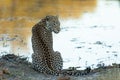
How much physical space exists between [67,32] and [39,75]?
24.2 ft

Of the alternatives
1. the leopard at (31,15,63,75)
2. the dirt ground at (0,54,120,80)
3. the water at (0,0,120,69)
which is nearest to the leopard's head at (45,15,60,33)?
the leopard at (31,15,63,75)

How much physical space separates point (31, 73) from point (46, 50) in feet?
1.53

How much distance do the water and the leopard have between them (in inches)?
55.0

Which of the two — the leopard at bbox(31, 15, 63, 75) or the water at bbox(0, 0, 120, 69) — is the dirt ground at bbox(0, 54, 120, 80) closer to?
the leopard at bbox(31, 15, 63, 75)

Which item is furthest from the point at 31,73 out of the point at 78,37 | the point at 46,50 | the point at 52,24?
the point at 78,37

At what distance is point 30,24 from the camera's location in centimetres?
1759

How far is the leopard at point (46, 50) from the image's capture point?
818cm

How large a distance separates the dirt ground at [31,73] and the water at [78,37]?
1.23 m

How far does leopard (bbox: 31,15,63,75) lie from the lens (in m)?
8.18

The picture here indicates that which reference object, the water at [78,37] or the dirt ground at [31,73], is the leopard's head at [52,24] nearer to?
the dirt ground at [31,73]

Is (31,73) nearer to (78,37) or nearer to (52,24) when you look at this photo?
(52,24)

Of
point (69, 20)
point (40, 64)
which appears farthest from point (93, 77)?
point (69, 20)

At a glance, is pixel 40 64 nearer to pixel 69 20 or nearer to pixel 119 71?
pixel 119 71

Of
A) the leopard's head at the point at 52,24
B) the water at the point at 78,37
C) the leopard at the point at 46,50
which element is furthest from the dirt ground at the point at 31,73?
the water at the point at 78,37
